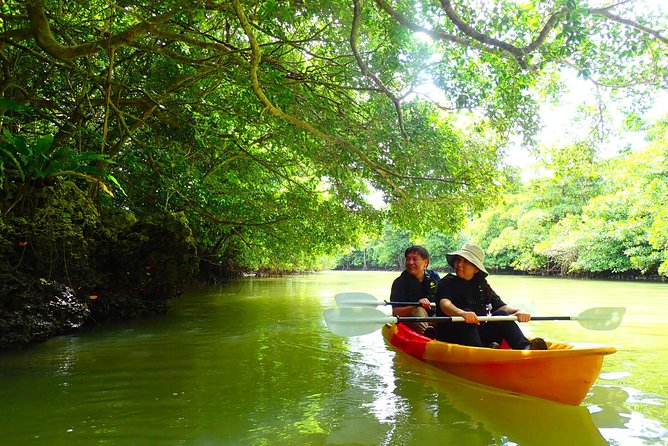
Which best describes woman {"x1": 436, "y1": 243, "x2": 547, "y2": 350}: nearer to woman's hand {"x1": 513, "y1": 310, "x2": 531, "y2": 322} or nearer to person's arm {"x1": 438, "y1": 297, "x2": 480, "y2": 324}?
person's arm {"x1": 438, "y1": 297, "x2": 480, "y2": 324}

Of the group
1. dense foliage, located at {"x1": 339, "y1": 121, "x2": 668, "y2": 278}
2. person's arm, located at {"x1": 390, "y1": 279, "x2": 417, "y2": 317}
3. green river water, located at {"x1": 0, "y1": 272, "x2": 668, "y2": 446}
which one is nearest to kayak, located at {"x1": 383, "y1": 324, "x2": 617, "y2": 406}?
green river water, located at {"x1": 0, "y1": 272, "x2": 668, "y2": 446}

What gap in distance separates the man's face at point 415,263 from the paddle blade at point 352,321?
5.10 feet

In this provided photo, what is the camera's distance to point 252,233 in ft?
37.3

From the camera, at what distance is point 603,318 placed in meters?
4.62

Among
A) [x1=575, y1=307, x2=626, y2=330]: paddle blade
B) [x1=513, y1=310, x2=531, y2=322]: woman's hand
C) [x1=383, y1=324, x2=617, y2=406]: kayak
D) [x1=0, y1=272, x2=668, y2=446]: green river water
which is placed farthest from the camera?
[x1=575, y1=307, x2=626, y2=330]: paddle blade

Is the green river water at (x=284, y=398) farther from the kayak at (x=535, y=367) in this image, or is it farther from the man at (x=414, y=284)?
the man at (x=414, y=284)

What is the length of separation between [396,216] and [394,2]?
440cm

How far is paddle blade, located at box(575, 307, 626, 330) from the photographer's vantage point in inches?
180

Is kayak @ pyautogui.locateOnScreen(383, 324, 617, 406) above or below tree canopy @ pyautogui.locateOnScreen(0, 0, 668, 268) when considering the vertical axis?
below

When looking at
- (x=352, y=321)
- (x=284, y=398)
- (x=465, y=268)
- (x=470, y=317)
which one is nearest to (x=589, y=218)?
(x=465, y=268)

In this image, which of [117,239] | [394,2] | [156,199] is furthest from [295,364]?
[156,199]

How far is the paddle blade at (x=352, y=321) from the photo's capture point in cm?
459

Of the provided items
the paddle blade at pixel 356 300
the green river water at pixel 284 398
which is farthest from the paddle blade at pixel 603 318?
the paddle blade at pixel 356 300

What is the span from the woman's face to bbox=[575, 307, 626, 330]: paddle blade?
4.00 feet
